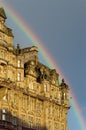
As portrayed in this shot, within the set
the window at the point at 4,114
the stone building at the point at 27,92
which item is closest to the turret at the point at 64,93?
the stone building at the point at 27,92

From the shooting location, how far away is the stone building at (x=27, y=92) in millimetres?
86500

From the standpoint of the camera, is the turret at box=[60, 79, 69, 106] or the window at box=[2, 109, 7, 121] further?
the turret at box=[60, 79, 69, 106]

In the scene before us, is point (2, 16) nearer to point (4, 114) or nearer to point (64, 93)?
point (4, 114)

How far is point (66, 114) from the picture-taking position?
110188 mm

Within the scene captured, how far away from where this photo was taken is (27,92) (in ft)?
306

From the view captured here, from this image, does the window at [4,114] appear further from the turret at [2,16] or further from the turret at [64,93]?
the turret at [64,93]

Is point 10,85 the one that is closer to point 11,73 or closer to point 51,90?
point 11,73

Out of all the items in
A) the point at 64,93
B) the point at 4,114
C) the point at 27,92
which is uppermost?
the point at 64,93

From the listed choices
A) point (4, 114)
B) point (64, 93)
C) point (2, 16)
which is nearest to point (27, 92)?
point (4, 114)

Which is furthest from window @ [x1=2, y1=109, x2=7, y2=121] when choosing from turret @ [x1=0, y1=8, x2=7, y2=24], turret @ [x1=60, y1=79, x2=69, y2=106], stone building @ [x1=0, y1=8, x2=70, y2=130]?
turret @ [x1=60, y1=79, x2=69, y2=106]

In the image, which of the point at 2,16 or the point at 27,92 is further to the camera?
the point at 27,92

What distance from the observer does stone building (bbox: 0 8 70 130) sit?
86.5 metres

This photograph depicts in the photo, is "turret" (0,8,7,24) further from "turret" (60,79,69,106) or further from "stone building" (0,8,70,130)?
"turret" (60,79,69,106)

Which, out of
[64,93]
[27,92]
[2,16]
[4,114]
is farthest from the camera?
[64,93]
